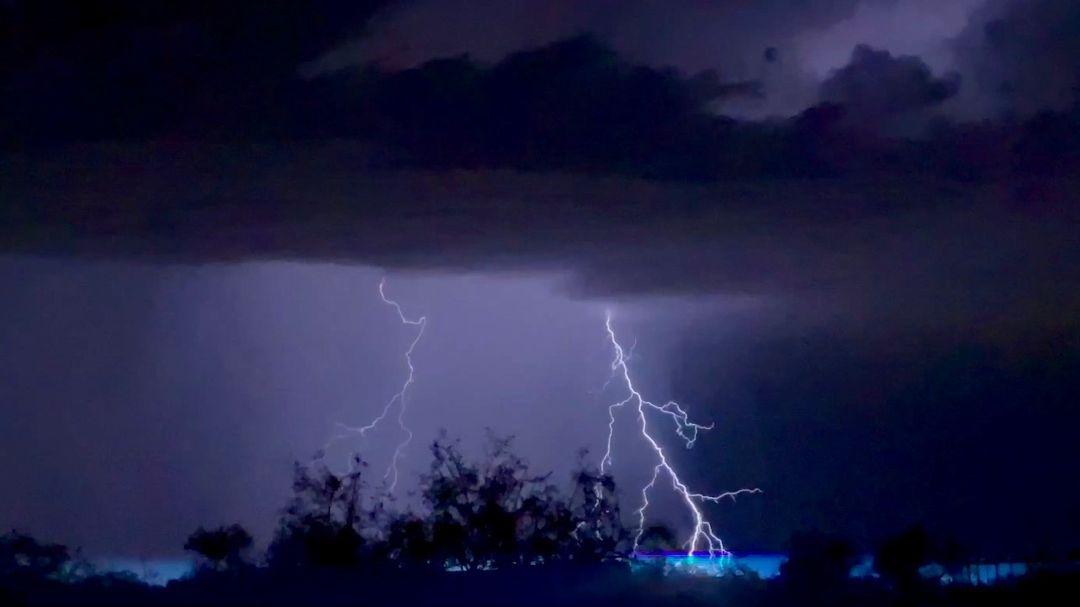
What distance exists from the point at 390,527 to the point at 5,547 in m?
8.09

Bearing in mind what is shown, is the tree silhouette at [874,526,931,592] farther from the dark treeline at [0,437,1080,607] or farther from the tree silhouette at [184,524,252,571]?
the tree silhouette at [184,524,252,571]

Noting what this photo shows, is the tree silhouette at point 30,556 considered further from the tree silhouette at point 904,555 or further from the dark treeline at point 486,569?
the tree silhouette at point 904,555

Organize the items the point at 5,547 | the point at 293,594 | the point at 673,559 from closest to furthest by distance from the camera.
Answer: the point at 293,594 → the point at 673,559 → the point at 5,547

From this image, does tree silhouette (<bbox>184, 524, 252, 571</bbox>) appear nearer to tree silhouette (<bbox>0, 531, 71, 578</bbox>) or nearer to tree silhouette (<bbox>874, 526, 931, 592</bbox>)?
tree silhouette (<bbox>0, 531, 71, 578</bbox>)

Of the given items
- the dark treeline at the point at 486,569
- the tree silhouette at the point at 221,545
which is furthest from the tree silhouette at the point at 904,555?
the tree silhouette at the point at 221,545

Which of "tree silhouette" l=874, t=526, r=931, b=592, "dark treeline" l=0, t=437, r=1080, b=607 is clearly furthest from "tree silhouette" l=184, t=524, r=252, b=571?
"tree silhouette" l=874, t=526, r=931, b=592

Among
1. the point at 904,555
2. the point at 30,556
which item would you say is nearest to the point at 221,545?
the point at 30,556

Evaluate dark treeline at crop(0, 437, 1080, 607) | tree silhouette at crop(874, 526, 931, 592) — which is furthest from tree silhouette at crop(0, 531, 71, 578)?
tree silhouette at crop(874, 526, 931, 592)

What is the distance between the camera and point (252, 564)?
27.2 m

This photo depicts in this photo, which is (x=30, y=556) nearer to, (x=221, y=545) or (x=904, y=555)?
(x=221, y=545)

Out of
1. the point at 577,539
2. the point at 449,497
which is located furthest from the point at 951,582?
the point at 449,497

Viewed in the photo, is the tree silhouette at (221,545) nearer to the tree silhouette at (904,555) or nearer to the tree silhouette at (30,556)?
the tree silhouette at (30,556)

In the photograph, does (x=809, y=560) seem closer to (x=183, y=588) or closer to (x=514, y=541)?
(x=514, y=541)

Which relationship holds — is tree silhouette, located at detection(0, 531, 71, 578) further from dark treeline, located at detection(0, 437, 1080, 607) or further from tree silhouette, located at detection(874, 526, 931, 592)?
tree silhouette, located at detection(874, 526, 931, 592)
